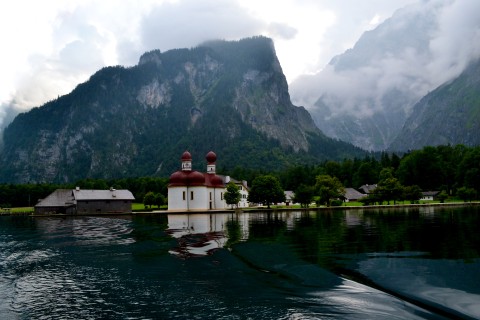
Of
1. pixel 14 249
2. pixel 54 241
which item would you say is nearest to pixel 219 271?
pixel 14 249

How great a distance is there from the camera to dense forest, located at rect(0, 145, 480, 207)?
134750 mm

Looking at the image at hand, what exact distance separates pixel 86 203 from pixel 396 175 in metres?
99.0

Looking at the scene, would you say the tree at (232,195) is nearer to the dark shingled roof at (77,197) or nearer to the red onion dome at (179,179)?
the red onion dome at (179,179)

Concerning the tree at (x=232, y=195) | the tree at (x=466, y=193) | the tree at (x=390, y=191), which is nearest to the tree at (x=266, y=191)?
the tree at (x=232, y=195)

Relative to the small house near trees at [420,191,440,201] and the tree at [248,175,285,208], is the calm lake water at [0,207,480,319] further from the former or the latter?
the small house near trees at [420,191,440,201]

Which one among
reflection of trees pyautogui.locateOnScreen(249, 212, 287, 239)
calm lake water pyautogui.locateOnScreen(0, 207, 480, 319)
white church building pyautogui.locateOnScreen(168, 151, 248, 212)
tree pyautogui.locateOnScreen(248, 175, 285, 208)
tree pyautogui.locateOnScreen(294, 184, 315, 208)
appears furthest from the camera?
white church building pyautogui.locateOnScreen(168, 151, 248, 212)

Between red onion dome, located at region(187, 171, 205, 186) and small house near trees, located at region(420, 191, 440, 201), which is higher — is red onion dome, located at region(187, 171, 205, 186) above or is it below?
above

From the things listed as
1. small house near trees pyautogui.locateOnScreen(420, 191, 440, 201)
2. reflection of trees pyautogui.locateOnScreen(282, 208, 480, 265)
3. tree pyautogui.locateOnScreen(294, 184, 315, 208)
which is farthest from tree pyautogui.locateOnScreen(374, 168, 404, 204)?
reflection of trees pyautogui.locateOnScreen(282, 208, 480, 265)

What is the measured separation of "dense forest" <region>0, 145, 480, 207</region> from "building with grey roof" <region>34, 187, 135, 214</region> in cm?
3584

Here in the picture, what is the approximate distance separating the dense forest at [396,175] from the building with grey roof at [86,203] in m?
35.8

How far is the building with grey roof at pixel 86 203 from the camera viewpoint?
4540 inches

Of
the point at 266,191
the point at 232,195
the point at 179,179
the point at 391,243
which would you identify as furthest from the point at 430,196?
the point at 391,243

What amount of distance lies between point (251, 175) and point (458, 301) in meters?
172

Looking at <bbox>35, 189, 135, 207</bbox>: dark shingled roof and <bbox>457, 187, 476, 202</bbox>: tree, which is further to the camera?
<bbox>35, 189, 135, 207</bbox>: dark shingled roof
